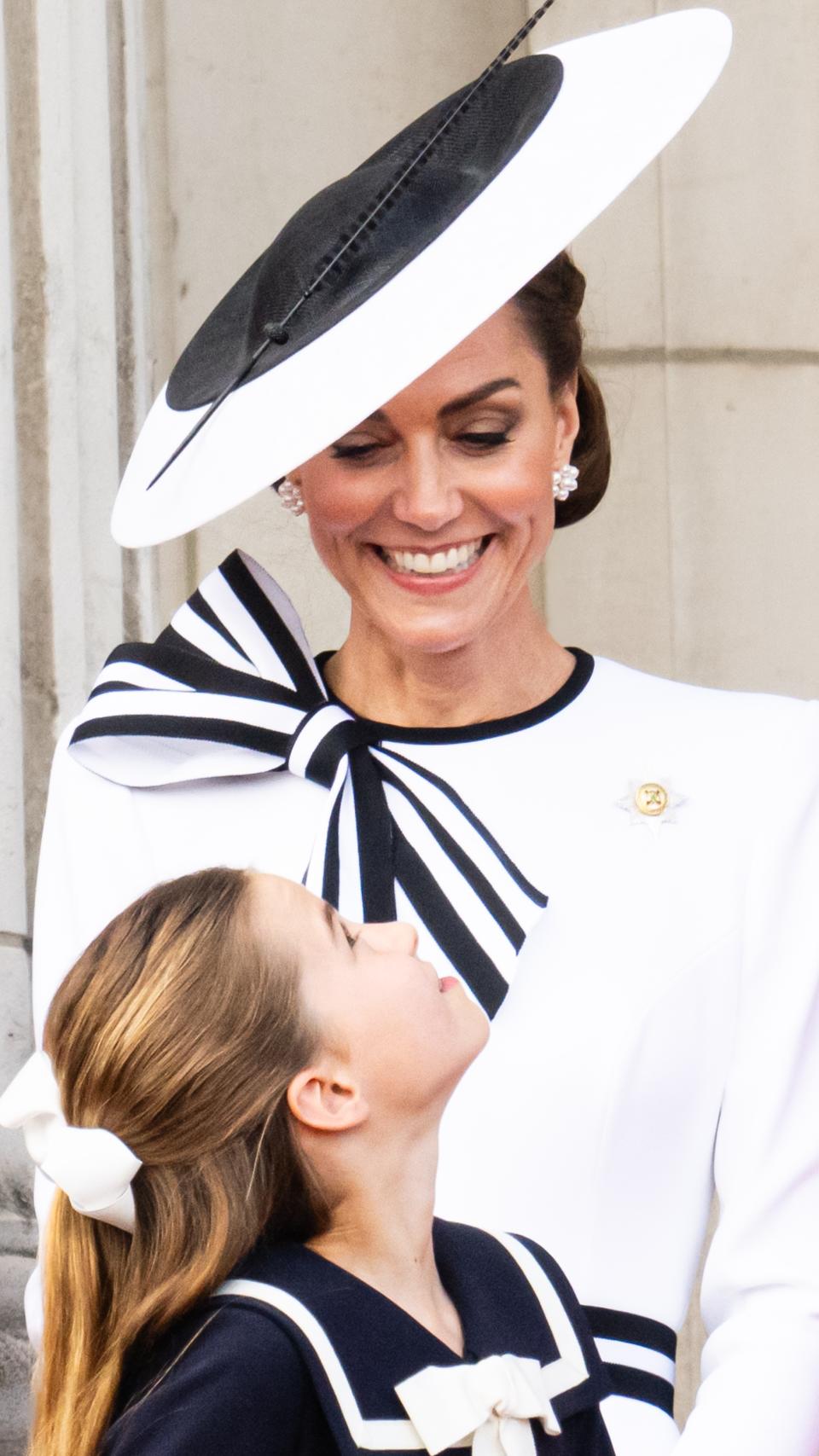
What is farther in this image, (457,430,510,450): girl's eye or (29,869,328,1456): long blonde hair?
(457,430,510,450): girl's eye

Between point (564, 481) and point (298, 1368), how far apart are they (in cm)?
91

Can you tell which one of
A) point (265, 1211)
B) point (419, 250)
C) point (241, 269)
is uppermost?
point (241, 269)

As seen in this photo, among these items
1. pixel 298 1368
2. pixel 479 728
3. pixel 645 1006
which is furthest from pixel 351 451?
pixel 298 1368

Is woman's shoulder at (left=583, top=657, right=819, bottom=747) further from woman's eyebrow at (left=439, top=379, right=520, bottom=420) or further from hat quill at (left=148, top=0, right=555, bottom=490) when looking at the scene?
hat quill at (left=148, top=0, right=555, bottom=490)

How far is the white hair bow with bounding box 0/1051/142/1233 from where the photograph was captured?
1.45m

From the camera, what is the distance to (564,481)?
6.79 feet

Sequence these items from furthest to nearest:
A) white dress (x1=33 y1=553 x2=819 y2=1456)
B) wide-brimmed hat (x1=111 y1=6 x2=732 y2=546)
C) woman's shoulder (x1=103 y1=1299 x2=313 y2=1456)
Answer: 1. white dress (x1=33 y1=553 x2=819 y2=1456)
2. wide-brimmed hat (x1=111 y1=6 x2=732 y2=546)
3. woman's shoulder (x1=103 y1=1299 x2=313 y2=1456)

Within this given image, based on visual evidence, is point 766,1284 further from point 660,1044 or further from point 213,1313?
point 213,1313

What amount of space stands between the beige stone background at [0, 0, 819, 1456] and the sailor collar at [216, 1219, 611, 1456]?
1.11 metres

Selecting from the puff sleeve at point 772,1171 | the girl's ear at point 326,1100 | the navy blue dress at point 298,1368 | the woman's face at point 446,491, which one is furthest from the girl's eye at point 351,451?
the navy blue dress at point 298,1368

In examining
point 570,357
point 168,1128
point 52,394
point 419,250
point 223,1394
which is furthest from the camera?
point 52,394

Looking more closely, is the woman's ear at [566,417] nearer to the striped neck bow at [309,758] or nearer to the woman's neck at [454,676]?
the woman's neck at [454,676]

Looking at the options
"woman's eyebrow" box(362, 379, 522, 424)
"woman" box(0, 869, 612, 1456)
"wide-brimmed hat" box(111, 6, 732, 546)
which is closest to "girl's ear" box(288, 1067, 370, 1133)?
"woman" box(0, 869, 612, 1456)

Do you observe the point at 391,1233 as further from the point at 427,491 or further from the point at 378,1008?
the point at 427,491
